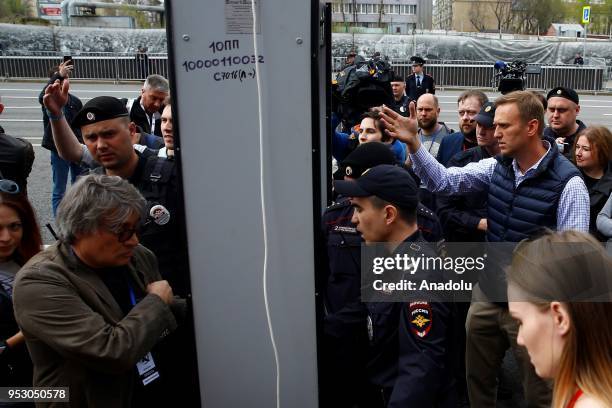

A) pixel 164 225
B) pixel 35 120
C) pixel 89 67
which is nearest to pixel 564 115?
pixel 164 225

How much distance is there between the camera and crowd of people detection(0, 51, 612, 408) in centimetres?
153

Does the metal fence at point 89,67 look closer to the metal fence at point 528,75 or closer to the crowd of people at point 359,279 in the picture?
the metal fence at point 528,75

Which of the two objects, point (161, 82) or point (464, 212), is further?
point (161, 82)

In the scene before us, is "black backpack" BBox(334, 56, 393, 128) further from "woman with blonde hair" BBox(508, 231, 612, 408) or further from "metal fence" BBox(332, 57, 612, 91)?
"metal fence" BBox(332, 57, 612, 91)

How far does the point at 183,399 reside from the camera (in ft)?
8.79

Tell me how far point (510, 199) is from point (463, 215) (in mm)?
689

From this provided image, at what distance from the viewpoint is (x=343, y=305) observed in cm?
273

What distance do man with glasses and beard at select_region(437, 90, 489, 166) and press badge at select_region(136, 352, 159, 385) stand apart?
3262mm

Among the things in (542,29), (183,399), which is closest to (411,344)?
(183,399)

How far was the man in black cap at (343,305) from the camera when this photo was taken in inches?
103

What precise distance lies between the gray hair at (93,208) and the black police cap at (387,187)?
923 mm

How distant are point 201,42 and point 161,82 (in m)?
3.51

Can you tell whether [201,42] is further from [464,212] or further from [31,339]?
[464,212]

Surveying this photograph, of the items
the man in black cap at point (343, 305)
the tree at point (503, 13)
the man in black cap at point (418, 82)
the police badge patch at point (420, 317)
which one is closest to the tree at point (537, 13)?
the tree at point (503, 13)
